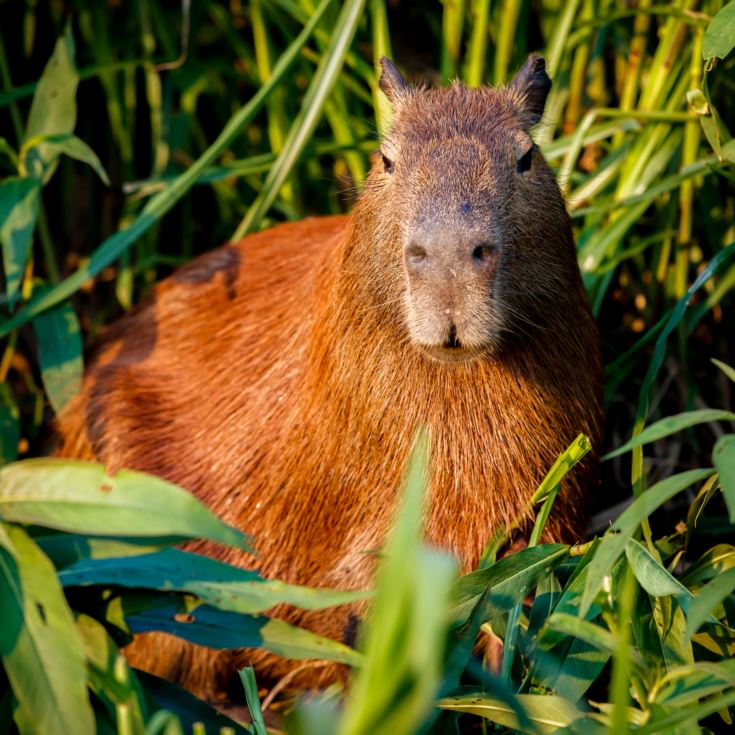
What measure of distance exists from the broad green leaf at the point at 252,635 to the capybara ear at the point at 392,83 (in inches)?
65.1

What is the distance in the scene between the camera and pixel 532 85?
3.39 m

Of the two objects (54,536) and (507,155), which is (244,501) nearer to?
(54,536)

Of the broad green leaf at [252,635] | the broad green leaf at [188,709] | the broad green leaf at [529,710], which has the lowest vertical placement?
the broad green leaf at [188,709]

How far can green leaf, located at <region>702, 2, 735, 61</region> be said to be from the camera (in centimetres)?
310

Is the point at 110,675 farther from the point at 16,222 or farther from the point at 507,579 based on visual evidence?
the point at 16,222

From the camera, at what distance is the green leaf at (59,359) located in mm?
4102

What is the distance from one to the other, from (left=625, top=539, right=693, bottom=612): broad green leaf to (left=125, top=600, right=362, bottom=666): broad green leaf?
0.71 metres

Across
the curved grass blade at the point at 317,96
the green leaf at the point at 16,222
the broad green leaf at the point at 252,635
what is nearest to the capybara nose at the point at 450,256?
the broad green leaf at the point at 252,635

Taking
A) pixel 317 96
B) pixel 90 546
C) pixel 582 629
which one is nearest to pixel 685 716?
pixel 582 629

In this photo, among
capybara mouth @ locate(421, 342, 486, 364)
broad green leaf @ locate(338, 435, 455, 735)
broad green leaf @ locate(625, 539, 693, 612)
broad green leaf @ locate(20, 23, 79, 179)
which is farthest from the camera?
broad green leaf @ locate(20, 23, 79, 179)

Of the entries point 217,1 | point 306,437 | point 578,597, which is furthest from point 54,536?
point 217,1

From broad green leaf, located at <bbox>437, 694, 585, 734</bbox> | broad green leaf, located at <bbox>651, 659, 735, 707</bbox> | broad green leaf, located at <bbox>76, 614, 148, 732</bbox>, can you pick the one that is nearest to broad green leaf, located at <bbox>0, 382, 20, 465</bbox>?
broad green leaf, located at <bbox>76, 614, 148, 732</bbox>

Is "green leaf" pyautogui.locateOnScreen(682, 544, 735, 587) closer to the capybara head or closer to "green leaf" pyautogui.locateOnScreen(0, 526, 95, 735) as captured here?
the capybara head

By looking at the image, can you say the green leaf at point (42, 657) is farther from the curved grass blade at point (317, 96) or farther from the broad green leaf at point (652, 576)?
the curved grass blade at point (317, 96)
